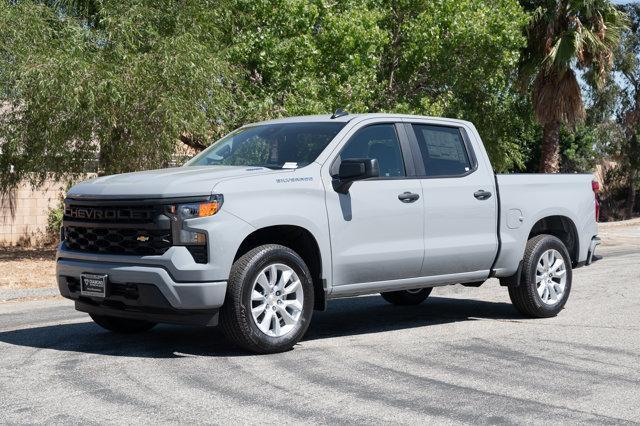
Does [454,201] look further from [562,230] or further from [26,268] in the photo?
[26,268]

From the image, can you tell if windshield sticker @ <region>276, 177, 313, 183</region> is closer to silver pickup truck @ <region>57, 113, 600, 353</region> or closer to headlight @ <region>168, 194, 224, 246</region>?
silver pickup truck @ <region>57, 113, 600, 353</region>

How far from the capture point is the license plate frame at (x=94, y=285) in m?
8.15

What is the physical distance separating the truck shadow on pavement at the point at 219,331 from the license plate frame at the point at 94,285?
506mm

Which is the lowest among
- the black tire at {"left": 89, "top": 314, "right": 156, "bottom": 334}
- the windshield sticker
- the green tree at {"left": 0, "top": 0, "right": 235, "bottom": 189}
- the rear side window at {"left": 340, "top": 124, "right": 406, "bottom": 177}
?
the black tire at {"left": 89, "top": 314, "right": 156, "bottom": 334}

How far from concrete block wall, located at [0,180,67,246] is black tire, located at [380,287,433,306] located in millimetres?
13525

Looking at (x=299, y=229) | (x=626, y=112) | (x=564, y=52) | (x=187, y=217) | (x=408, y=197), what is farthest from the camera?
(x=626, y=112)

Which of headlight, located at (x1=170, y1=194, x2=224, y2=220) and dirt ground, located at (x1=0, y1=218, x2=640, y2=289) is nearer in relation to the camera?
headlight, located at (x1=170, y1=194, x2=224, y2=220)

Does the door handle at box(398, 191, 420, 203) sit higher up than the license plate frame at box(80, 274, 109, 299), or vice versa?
the door handle at box(398, 191, 420, 203)

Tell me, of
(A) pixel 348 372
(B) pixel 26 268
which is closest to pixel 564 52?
(B) pixel 26 268

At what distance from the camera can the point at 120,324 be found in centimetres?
938

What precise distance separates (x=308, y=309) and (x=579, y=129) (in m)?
34.1

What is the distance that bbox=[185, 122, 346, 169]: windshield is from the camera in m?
8.91

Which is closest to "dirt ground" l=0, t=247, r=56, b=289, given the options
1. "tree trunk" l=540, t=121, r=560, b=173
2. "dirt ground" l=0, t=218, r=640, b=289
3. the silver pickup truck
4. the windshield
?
"dirt ground" l=0, t=218, r=640, b=289

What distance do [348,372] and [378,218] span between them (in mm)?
1823
